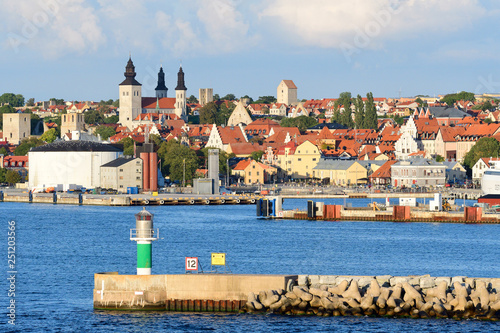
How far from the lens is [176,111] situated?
164000mm

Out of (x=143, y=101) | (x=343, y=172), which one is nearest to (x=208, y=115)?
(x=143, y=101)

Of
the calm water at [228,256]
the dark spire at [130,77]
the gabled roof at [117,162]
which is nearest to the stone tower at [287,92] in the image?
the dark spire at [130,77]

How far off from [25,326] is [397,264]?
589 inches

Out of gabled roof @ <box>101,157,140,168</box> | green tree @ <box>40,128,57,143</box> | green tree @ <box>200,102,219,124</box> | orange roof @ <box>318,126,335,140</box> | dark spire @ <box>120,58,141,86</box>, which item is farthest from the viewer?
green tree @ <box>200,102,219,124</box>

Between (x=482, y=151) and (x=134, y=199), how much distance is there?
133 feet

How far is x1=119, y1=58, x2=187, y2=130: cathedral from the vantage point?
500 feet

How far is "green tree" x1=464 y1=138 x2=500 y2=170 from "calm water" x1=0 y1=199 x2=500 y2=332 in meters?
43.0

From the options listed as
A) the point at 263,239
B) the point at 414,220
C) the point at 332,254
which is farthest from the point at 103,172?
the point at 332,254

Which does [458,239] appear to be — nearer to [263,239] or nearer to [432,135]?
[263,239]

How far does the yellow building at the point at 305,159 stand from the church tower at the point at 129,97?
50.3 meters

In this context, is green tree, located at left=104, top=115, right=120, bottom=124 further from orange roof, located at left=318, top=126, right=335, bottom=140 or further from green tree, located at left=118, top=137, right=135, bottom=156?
orange roof, located at left=318, top=126, right=335, bottom=140

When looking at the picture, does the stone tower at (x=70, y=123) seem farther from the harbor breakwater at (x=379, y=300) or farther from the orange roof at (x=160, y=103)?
the harbor breakwater at (x=379, y=300)

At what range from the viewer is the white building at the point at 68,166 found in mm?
91188

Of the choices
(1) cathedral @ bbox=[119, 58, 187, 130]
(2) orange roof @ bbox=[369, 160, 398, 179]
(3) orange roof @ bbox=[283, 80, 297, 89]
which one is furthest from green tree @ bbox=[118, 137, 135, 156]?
(3) orange roof @ bbox=[283, 80, 297, 89]
